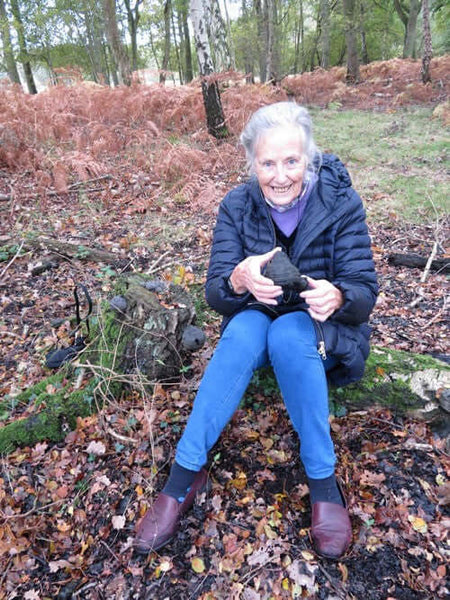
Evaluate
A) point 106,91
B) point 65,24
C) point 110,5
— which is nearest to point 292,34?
point 65,24

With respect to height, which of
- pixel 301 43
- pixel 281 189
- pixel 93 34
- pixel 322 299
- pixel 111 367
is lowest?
pixel 111 367

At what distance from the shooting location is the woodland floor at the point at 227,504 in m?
1.97

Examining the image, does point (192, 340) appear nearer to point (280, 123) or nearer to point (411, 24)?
point (280, 123)

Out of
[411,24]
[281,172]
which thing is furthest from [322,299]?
[411,24]

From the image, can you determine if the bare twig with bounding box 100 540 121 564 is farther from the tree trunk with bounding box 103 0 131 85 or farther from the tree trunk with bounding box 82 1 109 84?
the tree trunk with bounding box 82 1 109 84

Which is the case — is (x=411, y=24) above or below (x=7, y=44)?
below

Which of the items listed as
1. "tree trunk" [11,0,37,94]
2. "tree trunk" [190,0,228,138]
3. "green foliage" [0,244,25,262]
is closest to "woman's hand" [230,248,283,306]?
"green foliage" [0,244,25,262]

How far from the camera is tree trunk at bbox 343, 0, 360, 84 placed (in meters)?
12.4

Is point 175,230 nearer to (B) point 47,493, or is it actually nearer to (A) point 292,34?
(B) point 47,493

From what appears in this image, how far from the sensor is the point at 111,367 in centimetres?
299

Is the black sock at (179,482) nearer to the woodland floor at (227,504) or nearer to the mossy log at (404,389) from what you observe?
the woodland floor at (227,504)

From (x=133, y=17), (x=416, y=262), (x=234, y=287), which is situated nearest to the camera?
(x=234, y=287)

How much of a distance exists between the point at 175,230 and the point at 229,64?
25.8 feet

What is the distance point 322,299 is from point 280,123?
109 cm
